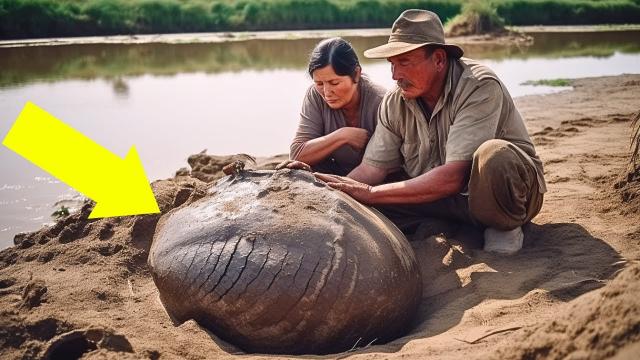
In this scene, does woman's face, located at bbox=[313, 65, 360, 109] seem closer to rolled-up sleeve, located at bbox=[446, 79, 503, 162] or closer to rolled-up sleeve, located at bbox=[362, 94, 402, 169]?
rolled-up sleeve, located at bbox=[362, 94, 402, 169]

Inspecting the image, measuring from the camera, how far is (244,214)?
2.83 metres

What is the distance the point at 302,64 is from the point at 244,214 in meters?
12.1

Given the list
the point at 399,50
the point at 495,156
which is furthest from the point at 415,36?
the point at 495,156

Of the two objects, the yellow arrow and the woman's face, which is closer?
the woman's face

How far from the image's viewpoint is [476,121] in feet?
11.1

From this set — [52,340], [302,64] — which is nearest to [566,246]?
[52,340]

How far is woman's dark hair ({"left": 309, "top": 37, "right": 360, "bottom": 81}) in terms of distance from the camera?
388cm

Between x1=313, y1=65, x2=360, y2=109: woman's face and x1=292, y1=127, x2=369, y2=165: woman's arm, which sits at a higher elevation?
x1=313, y1=65, x2=360, y2=109: woman's face

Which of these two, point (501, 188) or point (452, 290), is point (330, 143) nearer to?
point (501, 188)

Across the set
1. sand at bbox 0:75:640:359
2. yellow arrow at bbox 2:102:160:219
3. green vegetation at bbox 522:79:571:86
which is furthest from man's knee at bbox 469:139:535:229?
green vegetation at bbox 522:79:571:86

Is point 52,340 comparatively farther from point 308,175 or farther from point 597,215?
point 597,215

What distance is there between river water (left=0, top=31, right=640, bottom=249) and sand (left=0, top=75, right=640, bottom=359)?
112cm

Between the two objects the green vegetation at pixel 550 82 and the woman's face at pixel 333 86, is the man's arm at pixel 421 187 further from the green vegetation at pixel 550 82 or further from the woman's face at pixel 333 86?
the green vegetation at pixel 550 82

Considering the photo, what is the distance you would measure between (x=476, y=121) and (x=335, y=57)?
3.14ft
